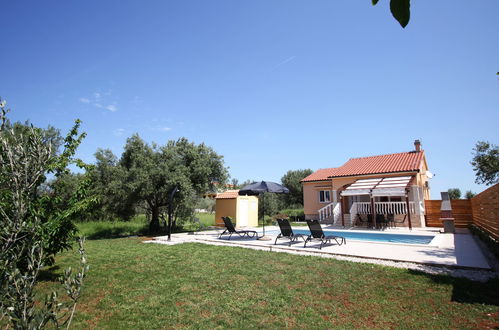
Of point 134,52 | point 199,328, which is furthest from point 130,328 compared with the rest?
point 134,52

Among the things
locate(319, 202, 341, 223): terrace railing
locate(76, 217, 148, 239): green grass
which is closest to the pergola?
locate(319, 202, 341, 223): terrace railing

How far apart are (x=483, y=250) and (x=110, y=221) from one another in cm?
2287

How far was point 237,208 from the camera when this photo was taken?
76.1 ft

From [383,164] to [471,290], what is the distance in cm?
2007

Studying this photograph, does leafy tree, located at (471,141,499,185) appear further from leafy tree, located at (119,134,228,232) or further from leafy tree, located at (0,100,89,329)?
leafy tree, located at (0,100,89,329)

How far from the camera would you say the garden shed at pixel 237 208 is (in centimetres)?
2331

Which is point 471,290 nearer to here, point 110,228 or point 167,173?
point 167,173

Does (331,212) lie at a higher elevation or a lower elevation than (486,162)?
lower

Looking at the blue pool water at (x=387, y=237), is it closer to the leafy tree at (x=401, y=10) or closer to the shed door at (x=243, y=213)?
the shed door at (x=243, y=213)

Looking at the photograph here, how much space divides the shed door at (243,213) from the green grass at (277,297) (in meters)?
15.0

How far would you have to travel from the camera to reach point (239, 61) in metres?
13.7

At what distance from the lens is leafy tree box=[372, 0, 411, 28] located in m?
1.09

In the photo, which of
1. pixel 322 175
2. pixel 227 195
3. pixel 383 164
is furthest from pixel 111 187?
pixel 383 164

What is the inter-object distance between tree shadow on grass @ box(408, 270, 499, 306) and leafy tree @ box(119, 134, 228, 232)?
14843 millimetres
